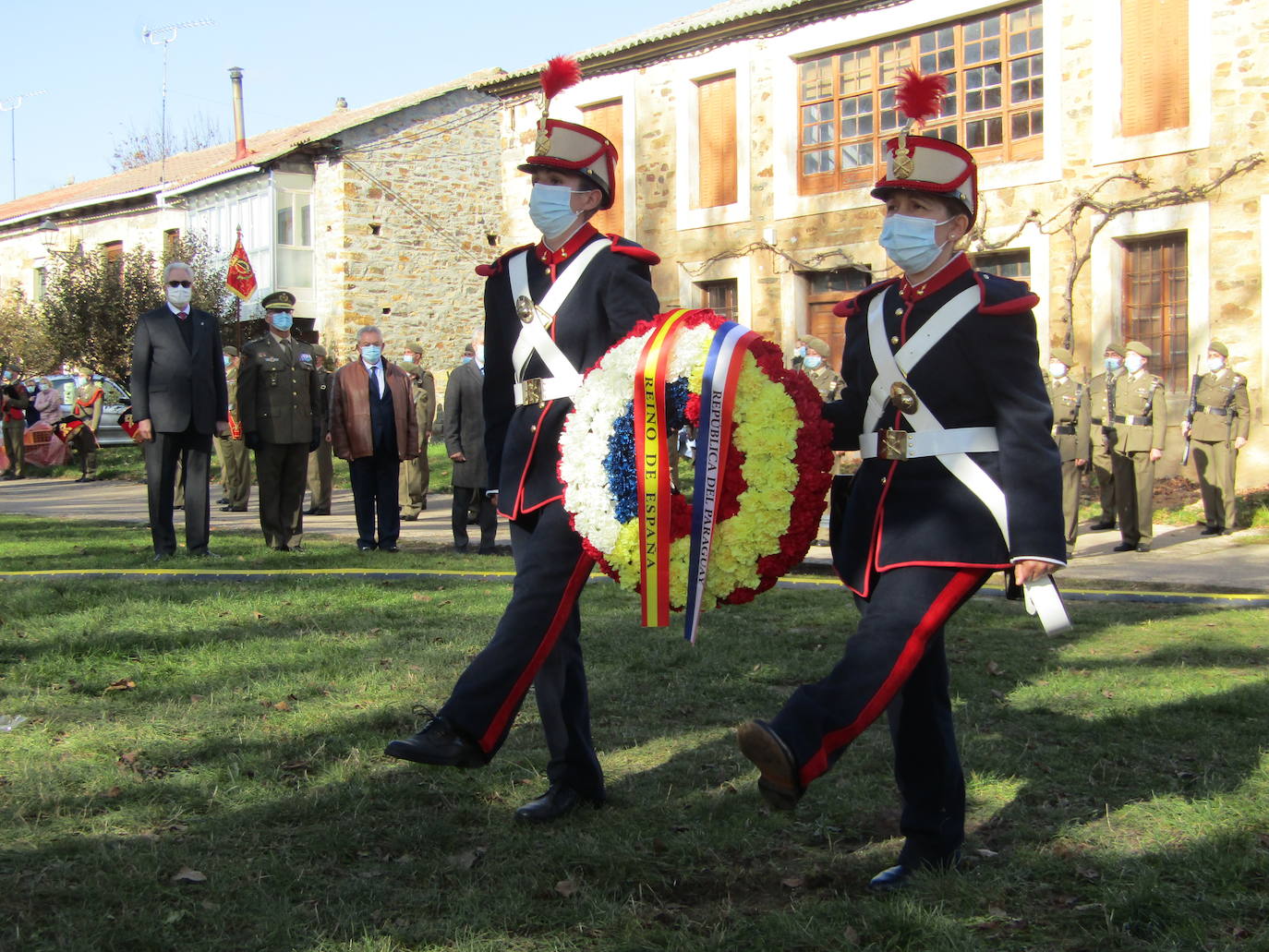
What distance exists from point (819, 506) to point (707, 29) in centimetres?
2007

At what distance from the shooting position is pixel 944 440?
4047 mm

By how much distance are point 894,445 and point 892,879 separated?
1302 mm

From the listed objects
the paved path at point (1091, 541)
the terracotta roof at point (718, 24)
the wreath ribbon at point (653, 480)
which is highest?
the terracotta roof at point (718, 24)

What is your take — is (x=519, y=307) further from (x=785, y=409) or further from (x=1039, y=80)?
(x=1039, y=80)

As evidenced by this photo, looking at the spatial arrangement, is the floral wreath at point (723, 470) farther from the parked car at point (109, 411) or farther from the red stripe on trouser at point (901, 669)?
the parked car at point (109, 411)

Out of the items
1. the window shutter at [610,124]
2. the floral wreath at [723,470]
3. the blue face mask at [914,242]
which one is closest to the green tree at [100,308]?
the window shutter at [610,124]

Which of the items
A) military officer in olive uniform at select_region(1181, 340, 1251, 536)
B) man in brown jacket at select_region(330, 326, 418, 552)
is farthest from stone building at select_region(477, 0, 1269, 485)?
man in brown jacket at select_region(330, 326, 418, 552)

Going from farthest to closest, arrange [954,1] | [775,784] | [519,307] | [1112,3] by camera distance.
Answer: [954,1], [1112,3], [519,307], [775,784]

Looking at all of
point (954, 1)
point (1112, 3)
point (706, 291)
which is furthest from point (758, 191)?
point (1112, 3)

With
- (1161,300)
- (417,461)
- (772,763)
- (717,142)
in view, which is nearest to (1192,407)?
(1161,300)

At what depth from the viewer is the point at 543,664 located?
455 cm

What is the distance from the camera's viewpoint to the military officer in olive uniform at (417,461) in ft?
55.0

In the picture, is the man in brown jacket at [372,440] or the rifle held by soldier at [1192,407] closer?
the man in brown jacket at [372,440]

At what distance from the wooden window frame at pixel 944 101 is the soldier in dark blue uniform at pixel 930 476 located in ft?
48.7
